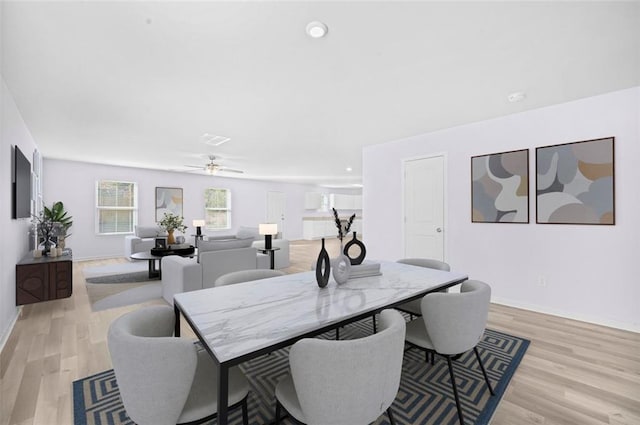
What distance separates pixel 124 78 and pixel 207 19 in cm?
131

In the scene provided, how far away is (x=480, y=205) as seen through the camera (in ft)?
12.5

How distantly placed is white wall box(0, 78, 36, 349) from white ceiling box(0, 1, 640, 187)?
0.23 meters

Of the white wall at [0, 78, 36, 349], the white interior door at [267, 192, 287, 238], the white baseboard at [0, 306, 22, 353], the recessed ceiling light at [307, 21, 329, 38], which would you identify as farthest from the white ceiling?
the white interior door at [267, 192, 287, 238]

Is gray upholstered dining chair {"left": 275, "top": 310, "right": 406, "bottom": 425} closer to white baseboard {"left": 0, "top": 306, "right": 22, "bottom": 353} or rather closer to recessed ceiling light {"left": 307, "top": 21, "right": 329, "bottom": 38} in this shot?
recessed ceiling light {"left": 307, "top": 21, "right": 329, "bottom": 38}

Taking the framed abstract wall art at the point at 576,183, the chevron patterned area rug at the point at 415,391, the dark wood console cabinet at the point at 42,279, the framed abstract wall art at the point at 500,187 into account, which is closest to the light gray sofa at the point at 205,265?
the dark wood console cabinet at the point at 42,279

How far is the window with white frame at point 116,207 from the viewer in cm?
709

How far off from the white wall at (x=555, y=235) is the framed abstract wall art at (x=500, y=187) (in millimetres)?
73

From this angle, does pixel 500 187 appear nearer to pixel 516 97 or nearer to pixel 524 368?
pixel 516 97

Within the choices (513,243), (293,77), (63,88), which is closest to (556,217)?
(513,243)

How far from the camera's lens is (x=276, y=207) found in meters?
10.7

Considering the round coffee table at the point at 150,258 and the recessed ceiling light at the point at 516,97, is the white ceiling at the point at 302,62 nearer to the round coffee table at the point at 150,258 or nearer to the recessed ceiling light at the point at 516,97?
the recessed ceiling light at the point at 516,97

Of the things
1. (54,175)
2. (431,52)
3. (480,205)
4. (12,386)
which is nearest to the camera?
(12,386)

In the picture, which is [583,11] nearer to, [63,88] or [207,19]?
[207,19]

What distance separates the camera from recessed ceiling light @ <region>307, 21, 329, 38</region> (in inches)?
72.1
